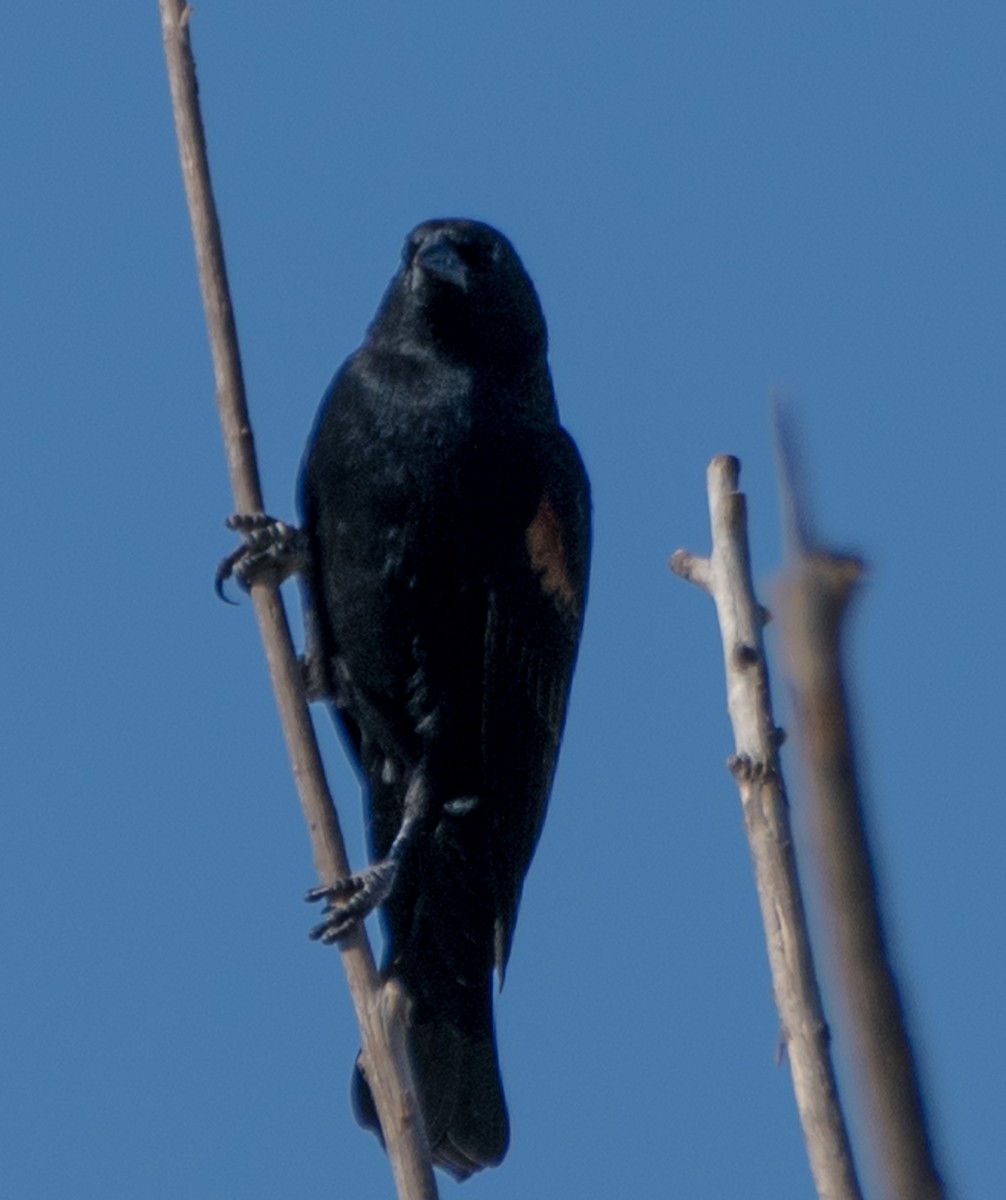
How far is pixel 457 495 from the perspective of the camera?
417 centimetres


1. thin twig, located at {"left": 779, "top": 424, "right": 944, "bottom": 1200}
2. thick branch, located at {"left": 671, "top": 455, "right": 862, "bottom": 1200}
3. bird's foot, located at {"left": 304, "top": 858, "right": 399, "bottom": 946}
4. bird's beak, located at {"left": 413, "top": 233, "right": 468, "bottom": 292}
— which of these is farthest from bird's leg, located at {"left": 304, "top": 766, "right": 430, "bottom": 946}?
thin twig, located at {"left": 779, "top": 424, "right": 944, "bottom": 1200}

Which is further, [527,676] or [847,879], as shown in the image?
[527,676]

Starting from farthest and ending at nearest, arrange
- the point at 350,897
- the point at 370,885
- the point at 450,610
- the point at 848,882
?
the point at 450,610
the point at 370,885
the point at 350,897
the point at 848,882

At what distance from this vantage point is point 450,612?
13.9 feet

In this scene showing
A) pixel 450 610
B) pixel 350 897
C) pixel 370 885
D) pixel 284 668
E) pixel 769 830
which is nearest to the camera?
pixel 769 830

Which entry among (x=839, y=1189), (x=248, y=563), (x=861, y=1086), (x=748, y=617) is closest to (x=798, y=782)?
(x=861, y=1086)

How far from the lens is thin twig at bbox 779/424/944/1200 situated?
942mm

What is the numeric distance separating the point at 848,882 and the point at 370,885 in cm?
283

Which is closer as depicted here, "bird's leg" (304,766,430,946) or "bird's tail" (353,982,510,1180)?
"bird's leg" (304,766,430,946)

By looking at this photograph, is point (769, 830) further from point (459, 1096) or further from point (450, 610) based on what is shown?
point (459, 1096)

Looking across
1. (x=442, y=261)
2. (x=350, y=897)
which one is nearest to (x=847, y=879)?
(x=350, y=897)

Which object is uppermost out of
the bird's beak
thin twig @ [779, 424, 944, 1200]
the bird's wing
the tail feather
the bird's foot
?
the bird's beak

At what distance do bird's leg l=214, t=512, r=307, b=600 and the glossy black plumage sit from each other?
0.56 ft

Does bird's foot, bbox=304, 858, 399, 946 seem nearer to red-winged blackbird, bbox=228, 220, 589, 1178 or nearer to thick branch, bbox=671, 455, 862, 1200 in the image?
red-winged blackbird, bbox=228, 220, 589, 1178
